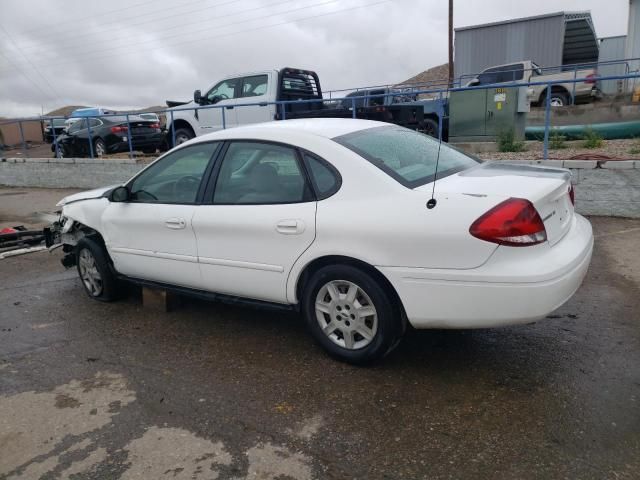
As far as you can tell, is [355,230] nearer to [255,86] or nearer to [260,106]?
[260,106]

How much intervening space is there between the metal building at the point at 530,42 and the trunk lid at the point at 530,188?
21727 millimetres

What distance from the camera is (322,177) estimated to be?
337 cm

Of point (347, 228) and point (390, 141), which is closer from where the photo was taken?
point (347, 228)

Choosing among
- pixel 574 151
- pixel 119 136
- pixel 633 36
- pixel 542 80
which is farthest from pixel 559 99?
pixel 119 136

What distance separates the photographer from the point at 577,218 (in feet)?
11.9

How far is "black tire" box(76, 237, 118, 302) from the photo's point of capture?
4711 mm

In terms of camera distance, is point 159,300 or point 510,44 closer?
point 159,300

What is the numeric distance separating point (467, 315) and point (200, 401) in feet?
5.35

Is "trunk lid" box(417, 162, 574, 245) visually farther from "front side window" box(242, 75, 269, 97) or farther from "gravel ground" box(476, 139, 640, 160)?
"front side window" box(242, 75, 269, 97)

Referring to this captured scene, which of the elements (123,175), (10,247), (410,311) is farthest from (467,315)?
(123,175)

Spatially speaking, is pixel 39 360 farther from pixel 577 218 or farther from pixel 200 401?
pixel 577 218

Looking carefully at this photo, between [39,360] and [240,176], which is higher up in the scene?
[240,176]

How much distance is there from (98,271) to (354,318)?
2682 mm

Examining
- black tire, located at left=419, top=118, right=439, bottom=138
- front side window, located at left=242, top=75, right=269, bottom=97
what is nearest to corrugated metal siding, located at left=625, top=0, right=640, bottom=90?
black tire, located at left=419, top=118, right=439, bottom=138
